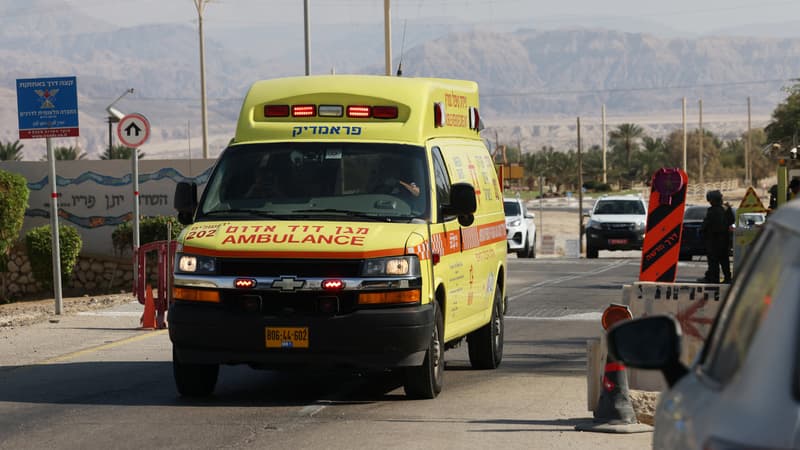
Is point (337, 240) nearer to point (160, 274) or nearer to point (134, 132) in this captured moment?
point (160, 274)

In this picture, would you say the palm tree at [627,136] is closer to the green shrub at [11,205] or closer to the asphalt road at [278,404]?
the green shrub at [11,205]

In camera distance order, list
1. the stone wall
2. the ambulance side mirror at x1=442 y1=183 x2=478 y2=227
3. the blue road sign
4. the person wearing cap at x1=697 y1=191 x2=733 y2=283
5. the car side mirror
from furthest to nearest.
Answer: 1. the stone wall
2. the person wearing cap at x1=697 y1=191 x2=733 y2=283
3. the blue road sign
4. the ambulance side mirror at x1=442 y1=183 x2=478 y2=227
5. the car side mirror

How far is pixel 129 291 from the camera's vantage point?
27891 mm

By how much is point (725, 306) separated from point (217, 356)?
7040 mm

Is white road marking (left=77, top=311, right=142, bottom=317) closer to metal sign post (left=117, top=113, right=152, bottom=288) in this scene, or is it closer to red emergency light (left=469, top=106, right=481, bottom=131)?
metal sign post (left=117, top=113, right=152, bottom=288)

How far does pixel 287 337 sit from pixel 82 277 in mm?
19050

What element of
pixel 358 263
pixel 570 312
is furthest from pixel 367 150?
pixel 570 312

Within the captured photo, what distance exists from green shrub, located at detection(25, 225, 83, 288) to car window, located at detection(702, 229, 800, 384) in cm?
2478

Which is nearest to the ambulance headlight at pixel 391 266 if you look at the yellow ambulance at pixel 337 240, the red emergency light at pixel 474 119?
the yellow ambulance at pixel 337 240

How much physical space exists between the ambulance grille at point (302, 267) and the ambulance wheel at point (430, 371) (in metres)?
0.82

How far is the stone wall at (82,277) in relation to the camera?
28.9 meters

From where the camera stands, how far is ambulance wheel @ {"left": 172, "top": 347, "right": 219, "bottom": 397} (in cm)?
1138

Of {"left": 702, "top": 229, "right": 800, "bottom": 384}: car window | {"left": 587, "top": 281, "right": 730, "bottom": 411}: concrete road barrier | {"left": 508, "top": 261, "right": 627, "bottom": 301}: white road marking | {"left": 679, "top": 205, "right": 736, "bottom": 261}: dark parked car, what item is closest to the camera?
{"left": 702, "top": 229, "right": 800, "bottom": 384}: car window

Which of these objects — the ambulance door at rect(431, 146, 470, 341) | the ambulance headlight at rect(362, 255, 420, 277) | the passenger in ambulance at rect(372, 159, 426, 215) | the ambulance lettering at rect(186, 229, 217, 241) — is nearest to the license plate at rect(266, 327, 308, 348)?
the ambulance headlight at rect(362, 255, 420, 277)
